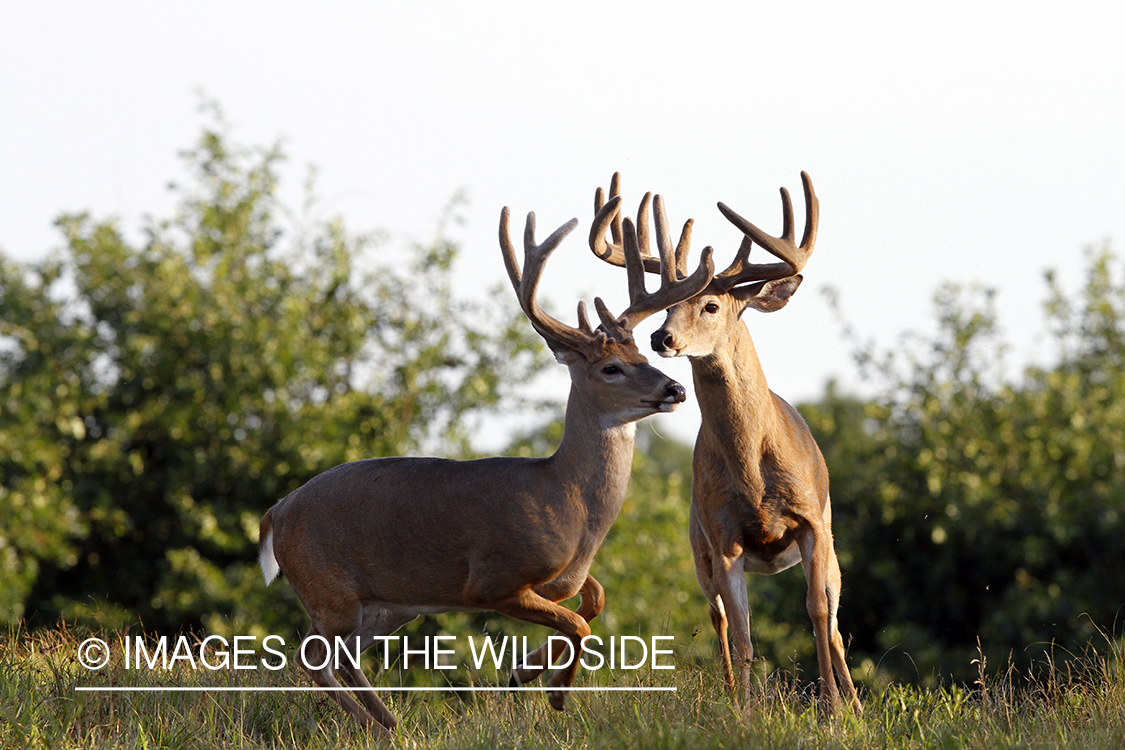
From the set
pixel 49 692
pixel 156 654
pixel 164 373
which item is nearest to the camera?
pixel 49 692

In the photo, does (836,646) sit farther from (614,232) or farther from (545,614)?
(614,232)

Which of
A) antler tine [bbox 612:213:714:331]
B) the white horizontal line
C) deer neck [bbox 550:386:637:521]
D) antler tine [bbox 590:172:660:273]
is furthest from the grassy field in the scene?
antler tine [bbox 590:172:660:273]

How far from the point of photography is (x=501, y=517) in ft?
17.5

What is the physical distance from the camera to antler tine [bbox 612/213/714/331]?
18.8ft

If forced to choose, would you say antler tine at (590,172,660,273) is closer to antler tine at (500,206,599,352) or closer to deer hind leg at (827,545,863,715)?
antler tine at (500,206,599,352)

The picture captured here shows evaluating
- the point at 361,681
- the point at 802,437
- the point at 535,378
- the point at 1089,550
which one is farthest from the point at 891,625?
the point at 361,681

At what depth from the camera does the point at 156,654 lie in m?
6.54

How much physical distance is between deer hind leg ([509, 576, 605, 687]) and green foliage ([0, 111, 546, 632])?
6.61 m

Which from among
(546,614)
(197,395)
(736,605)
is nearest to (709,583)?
(736,605)

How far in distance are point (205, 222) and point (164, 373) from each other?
2.13 metres

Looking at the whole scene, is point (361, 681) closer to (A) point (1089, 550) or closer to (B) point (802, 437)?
(B) point (802, 437)

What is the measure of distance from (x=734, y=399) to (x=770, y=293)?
66cm

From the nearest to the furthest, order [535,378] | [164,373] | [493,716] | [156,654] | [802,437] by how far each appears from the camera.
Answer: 1. [493,716]
2. [802,437]
3. [156,654]
4. [164,373]
5. [535,378]

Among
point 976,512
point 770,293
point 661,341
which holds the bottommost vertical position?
point 976,512
